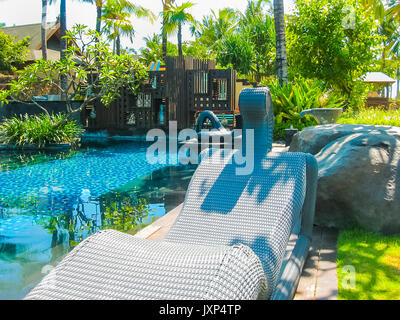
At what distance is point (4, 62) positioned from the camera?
2819 cm

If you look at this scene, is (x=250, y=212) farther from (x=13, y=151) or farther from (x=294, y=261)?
(x=13, y=151)

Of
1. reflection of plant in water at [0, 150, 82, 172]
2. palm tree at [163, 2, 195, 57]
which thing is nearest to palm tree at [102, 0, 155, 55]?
palm tree at [163, 2, 195, 57]

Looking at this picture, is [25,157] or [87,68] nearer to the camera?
[25,157]

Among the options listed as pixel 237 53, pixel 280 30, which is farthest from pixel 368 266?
pixel 237 53

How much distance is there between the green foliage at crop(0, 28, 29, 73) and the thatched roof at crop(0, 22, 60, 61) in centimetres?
131

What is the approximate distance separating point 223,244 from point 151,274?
116 centimetres

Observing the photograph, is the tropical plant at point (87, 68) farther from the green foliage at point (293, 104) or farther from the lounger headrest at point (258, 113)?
the lounger headrest at point (258, 113)

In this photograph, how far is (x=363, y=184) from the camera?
12.9 feet

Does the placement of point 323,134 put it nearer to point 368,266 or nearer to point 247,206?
point 368,266

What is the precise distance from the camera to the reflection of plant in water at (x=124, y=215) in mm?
4949

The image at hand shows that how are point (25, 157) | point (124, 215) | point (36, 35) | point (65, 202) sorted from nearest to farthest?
1. point (124, 215)
2. point (65, 202)
3. point (25, 157)
4. point (36, 35)

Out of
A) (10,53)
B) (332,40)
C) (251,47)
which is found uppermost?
(251,47)

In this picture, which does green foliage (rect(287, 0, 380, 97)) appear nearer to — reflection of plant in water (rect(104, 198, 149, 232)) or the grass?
reflection of plant in water (rect(104, 198, 149, 232))

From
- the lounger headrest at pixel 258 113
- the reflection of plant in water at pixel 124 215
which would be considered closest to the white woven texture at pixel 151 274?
the lounger headrest at pixel 258 113
